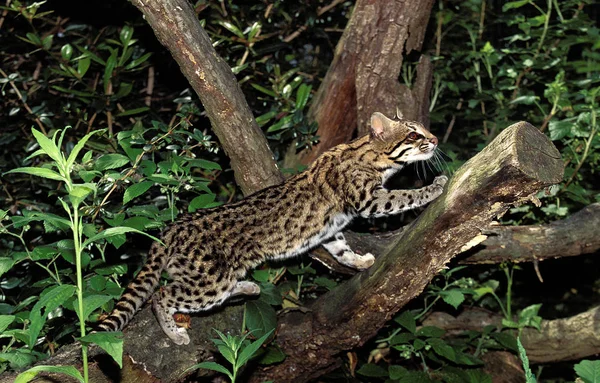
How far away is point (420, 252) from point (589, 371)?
4.38 ft

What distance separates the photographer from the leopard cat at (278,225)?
175 inches

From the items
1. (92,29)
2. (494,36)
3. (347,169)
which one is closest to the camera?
(347,169)

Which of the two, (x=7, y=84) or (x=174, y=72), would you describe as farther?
(x=174, y=72)

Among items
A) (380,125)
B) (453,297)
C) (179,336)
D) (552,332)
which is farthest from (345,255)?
(552,332)

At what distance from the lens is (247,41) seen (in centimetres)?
614

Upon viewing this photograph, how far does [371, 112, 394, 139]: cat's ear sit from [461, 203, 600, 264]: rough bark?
1.07m

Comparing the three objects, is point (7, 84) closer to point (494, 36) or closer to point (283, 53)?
point (283, 53)

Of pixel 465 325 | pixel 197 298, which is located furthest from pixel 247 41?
pixel 465 325

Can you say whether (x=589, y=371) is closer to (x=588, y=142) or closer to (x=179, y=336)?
(x=179, y=336)

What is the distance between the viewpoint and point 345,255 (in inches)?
202

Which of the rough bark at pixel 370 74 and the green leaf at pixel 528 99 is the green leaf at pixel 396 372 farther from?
the green leaf at pixel 528 99

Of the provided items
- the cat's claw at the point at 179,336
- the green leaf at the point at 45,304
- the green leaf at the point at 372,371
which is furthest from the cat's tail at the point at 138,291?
the green leaf at the point at 372,371

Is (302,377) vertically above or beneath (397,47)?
beneath

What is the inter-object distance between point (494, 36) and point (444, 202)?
5.53 meters
